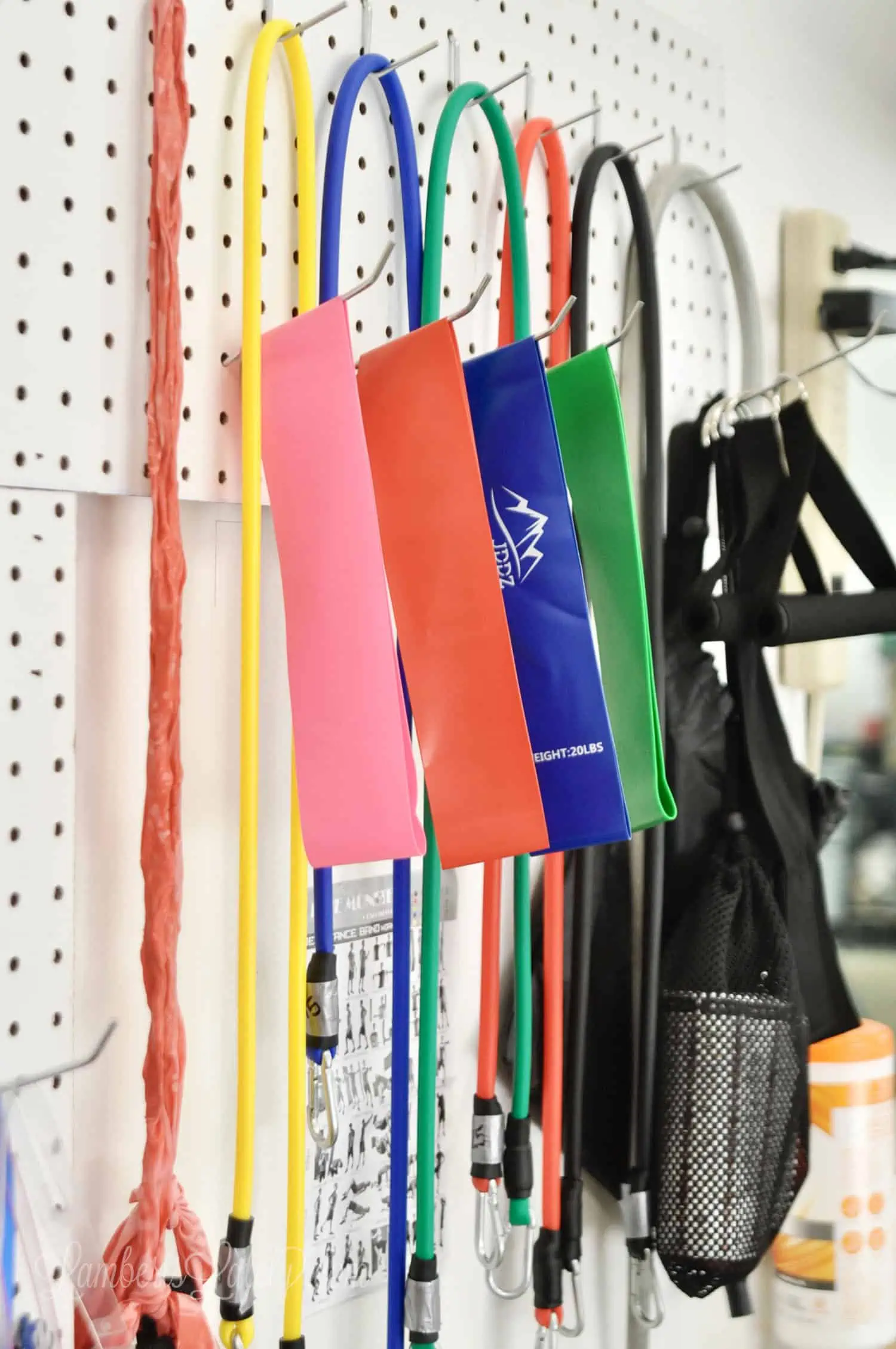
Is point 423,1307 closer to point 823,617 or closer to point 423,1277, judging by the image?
point 423,1277

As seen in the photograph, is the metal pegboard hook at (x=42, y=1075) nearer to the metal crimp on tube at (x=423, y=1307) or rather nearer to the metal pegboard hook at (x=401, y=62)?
the metal crimp on tube at (x=423, y=1307)

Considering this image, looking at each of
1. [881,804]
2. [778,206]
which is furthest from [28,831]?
[881,804]

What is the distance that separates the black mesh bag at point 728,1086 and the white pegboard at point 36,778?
56 cm

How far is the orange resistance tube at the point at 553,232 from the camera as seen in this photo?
3.39ft

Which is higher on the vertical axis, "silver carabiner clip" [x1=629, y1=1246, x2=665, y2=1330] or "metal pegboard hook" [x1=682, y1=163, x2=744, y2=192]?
"metal pegboard hook" [x1=682, y1=163, x2=744, y2=192]

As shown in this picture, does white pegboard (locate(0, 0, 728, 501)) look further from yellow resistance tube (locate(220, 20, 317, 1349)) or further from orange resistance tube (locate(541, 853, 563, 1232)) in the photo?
orange resistance tube (locate(541, 853, 563, 1232))

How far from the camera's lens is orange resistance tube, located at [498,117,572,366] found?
3.39ft

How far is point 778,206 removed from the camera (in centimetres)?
147

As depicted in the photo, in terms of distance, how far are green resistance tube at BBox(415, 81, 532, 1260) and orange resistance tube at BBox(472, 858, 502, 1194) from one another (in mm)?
67

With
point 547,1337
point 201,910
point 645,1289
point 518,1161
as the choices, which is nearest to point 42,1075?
point 201,910

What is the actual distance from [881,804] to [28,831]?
51.6 inches

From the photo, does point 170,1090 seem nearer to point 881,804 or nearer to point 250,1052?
point 250,1052

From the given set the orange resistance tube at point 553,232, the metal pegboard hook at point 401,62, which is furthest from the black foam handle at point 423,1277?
the metal pegboard hook at point 401,62

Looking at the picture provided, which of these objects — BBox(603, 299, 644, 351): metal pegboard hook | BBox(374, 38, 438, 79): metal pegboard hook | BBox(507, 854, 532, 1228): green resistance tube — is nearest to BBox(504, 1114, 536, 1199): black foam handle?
BBox(507, 854, 532, 1228): green resistance tube
